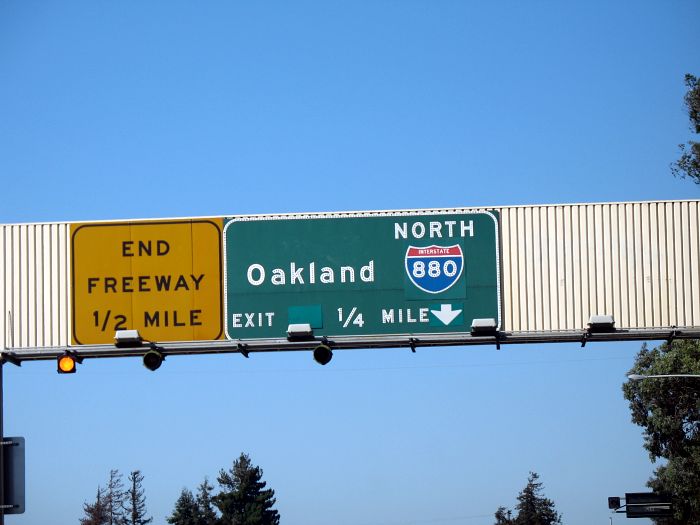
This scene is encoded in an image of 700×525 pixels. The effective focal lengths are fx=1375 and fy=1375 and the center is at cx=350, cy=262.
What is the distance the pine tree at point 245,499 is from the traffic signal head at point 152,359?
11097 centimetres

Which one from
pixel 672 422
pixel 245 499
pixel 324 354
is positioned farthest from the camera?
pixel 245 499

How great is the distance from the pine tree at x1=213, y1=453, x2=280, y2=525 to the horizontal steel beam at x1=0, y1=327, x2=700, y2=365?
11076 centimetres

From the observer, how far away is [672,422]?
70.1m

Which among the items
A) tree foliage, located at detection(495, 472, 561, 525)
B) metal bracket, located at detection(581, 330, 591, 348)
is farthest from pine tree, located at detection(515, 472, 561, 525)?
metal bracket, located at detection(581, 330, 591, 348)

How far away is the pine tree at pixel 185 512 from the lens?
140375 mm

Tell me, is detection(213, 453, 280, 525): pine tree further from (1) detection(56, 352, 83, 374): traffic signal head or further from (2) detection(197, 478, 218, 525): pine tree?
(1) detection(56, 352, 83, 374): traffic signal head

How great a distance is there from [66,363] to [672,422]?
156 feet

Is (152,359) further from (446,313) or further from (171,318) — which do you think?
(446,313)

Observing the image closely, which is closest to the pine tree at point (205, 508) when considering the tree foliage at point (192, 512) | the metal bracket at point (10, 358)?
the tree foliage at point (192, 512)

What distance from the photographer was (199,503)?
144 meters

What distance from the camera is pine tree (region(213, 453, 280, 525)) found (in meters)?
138

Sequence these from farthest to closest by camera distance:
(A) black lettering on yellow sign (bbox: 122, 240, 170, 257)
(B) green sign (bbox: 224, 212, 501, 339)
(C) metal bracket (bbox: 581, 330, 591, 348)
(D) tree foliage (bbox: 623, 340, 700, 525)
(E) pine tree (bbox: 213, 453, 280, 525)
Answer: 1. (E) pine tree (bbox: 213, 453, 280, 525)
2. (D) tree foliage (bbox: 623, 340, 700, 525)
3. (A) black lettering on yellow sign (bbox: 122, 240, 170, 257)
4. (B) green sign (bbox: 224, 212, 501, 339)
5. (C) metal bracket (bbox: 581, 330, 591, 348)

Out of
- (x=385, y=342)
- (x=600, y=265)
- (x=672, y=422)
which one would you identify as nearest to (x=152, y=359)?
(x=385, y=342)

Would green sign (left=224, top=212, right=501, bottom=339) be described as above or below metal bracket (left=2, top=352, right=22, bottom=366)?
above
